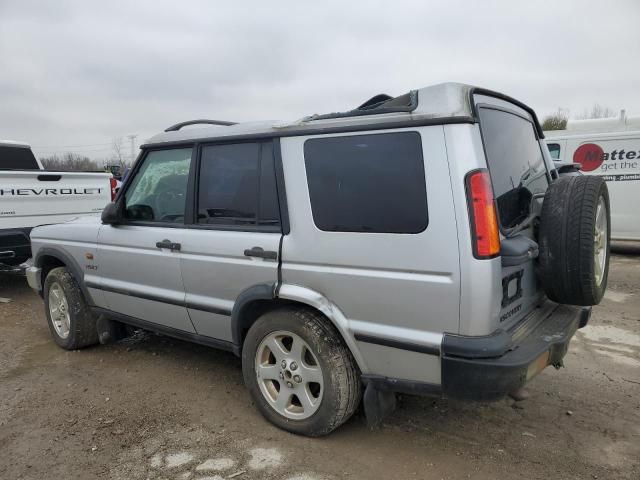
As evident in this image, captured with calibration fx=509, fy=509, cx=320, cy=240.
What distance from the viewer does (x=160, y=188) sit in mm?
3820

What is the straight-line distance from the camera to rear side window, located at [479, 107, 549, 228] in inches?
106

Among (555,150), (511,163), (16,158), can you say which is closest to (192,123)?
(511,163)

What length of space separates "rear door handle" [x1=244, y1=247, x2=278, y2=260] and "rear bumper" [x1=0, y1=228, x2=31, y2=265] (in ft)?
16.6

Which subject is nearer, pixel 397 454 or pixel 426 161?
pixel 426 161

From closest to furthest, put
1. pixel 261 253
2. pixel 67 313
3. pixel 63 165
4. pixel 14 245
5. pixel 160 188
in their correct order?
pixel 261 253, pixel 160 188, pixel 67 313, pixel 14 245, pixel 63 165

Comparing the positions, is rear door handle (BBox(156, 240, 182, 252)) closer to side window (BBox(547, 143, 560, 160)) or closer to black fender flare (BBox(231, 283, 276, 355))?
black fender flare (BBox(231, 283, 276, 355))

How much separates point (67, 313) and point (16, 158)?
5.64 metres

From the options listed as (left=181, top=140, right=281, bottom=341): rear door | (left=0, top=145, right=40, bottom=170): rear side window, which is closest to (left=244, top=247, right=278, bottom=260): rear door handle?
(left=181, top=140, right=281, bottom=341): rear door

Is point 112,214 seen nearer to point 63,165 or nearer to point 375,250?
point 375,250

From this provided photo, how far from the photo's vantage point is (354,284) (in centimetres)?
266

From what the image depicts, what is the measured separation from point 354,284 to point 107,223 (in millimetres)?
2338

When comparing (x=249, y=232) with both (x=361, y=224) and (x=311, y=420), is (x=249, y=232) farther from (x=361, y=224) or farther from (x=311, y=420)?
(x=311, y=420)

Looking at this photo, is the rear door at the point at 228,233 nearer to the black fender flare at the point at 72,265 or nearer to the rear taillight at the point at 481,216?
the rear taillight at the point at 481,216

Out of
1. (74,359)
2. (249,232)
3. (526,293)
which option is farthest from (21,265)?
(526,293)
